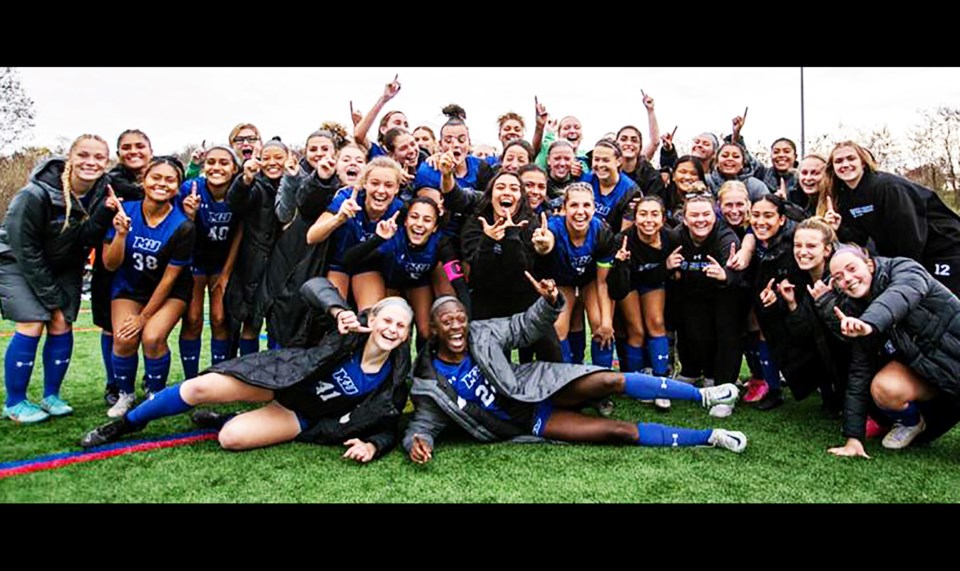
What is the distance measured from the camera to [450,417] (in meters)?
4.12

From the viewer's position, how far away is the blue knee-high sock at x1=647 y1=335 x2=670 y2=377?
530 centimetres

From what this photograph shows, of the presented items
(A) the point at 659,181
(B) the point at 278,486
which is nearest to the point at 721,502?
(B) the point at 278,486

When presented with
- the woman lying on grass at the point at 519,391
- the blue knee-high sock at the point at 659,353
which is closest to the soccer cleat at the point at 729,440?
the woman lying on grass at the point at 519,391

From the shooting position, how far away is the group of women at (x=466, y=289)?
4.07 m

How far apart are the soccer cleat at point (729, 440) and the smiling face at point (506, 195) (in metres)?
2.05

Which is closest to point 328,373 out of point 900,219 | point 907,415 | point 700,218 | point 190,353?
point 190,353

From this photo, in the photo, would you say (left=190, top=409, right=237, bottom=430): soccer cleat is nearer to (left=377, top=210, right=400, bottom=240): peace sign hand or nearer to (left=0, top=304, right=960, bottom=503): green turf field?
(left=0, top=304, right=960, bottom=503): green turf field

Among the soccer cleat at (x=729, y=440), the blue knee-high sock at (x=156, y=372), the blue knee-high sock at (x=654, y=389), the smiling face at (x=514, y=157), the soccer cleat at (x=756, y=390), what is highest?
the smiling face at (x=514, y=157)

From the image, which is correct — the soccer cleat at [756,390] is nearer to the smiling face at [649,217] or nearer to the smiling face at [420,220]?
the smiling face at [649,217]

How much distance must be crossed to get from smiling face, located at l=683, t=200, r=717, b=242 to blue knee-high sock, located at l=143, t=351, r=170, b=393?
418cm

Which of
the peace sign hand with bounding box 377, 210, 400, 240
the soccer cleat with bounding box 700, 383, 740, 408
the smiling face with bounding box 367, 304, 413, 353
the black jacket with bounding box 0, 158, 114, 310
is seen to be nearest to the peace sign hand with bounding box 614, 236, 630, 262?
A: the soccer cleat with bounding box 700, 383, 740, 408

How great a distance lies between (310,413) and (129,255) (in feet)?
6.39
